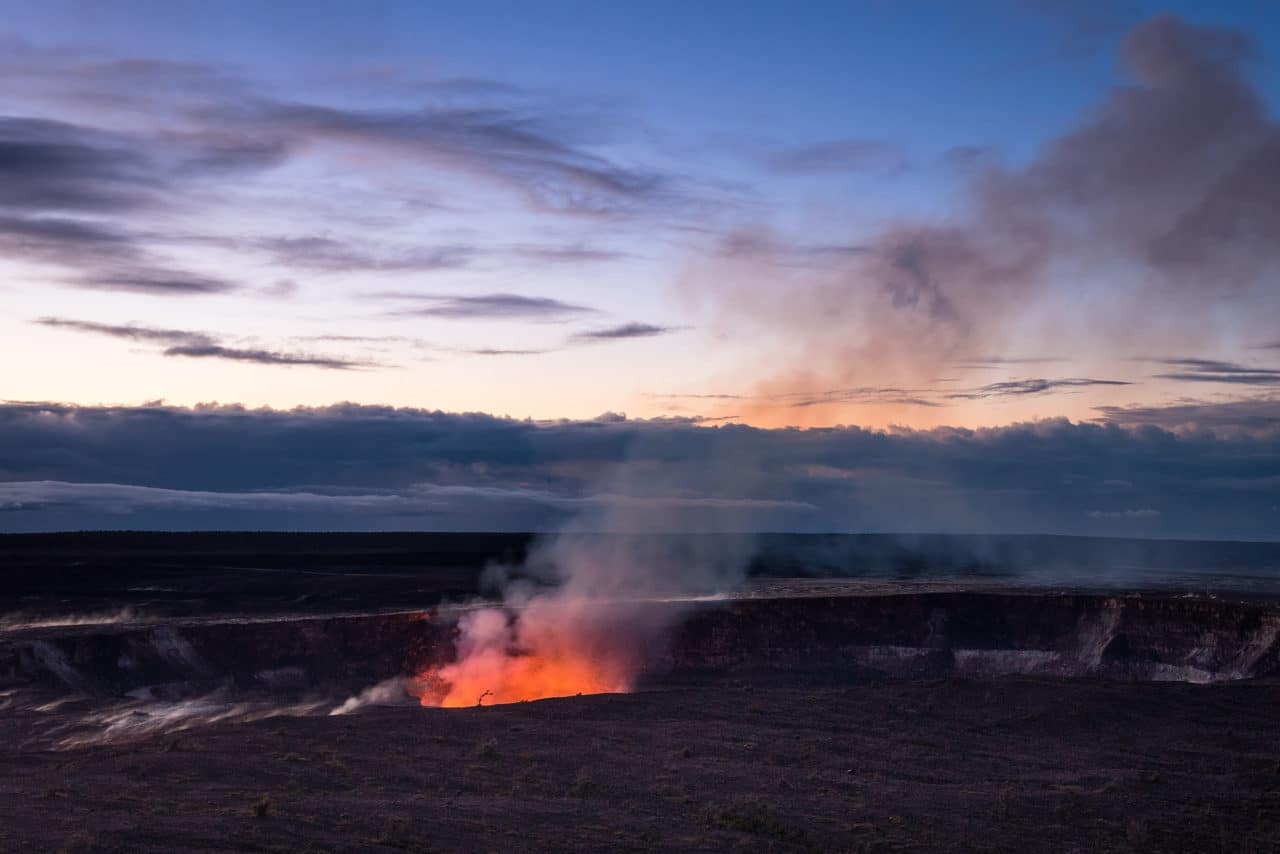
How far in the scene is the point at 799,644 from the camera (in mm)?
42875

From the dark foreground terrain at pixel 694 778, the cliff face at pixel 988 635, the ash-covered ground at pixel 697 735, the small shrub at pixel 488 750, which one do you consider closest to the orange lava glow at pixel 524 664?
the ash-covered ground at pixel 697 735

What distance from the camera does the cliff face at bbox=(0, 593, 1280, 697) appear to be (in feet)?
118

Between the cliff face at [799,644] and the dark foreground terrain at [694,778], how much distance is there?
7.17 metres

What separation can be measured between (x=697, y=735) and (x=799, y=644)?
1511 centimetres

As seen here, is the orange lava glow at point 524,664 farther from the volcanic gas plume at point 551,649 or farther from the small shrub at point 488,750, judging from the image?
the small shrub at point 488,750

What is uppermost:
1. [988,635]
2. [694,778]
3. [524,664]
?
[694,778]

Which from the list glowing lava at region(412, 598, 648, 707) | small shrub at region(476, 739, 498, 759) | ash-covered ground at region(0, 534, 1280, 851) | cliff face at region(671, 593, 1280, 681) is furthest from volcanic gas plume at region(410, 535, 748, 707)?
small shrub at region(476, 739, 498, 759)

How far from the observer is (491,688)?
37.1 meters

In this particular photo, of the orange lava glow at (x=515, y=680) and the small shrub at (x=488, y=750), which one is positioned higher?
the small shrub at (x=488, y=750)

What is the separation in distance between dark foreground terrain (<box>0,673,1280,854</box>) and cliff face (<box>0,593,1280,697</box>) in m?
7.17

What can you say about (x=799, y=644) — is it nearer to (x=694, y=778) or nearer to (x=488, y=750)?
(x=694, y=778)

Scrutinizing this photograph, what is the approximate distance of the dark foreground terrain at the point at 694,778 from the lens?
759 inches

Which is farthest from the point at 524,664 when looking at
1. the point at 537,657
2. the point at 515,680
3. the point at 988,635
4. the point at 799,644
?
the point at 988,635

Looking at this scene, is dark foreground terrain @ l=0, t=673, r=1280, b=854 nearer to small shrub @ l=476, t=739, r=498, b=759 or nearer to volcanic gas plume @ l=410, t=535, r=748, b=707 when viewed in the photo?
small shrub @ l=476, t=739, r=498, b=759
